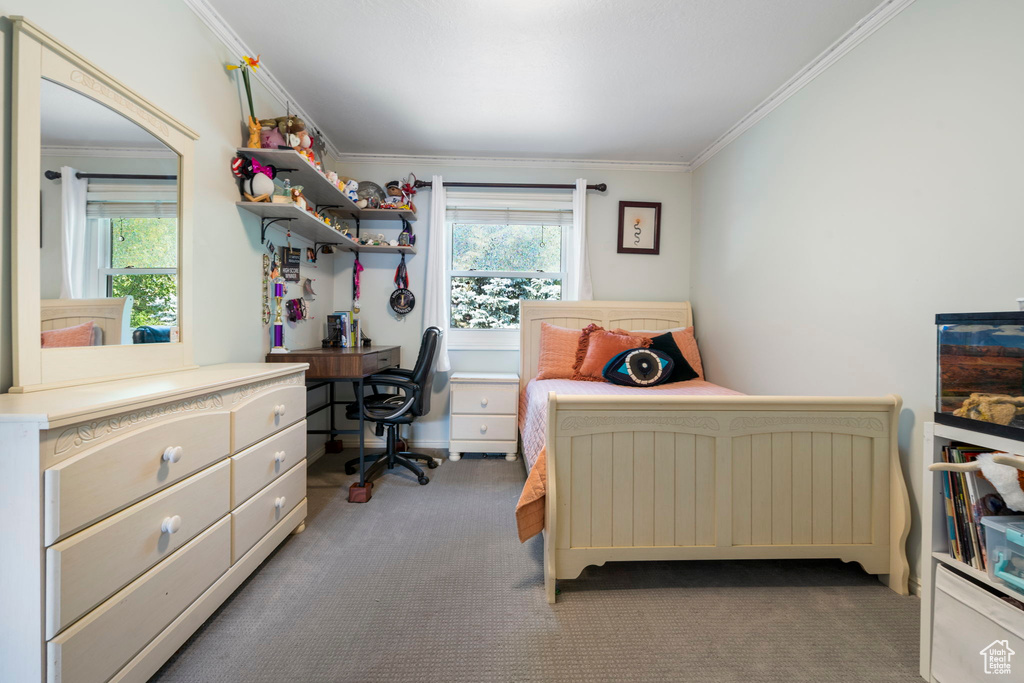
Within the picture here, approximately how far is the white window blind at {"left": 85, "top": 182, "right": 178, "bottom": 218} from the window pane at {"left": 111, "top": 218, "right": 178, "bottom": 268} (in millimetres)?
25

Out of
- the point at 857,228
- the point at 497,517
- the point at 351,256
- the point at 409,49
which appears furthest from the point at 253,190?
the point at 857,228

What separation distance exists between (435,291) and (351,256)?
30.5 inches

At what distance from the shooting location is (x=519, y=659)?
1.31 meters

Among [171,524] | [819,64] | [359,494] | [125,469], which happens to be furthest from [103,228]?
[819,64]

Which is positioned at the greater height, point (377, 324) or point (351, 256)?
point (351, 256)

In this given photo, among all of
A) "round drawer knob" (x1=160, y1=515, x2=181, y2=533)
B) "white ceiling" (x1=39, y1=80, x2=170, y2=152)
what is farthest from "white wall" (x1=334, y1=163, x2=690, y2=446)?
"round drawer knob" (x1=160, y1=515, x2=181, y2=533)

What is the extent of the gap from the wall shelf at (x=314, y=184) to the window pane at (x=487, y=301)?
725 mm

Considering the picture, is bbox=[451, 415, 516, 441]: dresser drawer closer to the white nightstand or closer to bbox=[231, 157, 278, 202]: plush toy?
the white nightstand

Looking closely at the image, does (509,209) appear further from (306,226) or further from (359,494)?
(359,494)

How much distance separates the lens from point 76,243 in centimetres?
135

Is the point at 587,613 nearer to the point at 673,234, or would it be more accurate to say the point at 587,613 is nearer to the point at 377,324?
the point at 377,324

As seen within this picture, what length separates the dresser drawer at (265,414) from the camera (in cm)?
154

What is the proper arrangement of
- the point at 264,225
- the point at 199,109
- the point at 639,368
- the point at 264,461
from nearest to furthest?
the point at 264,461 → the point at 199,109 → the point at 264,225 → the point at 639,368

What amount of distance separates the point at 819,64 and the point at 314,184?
110 inches
